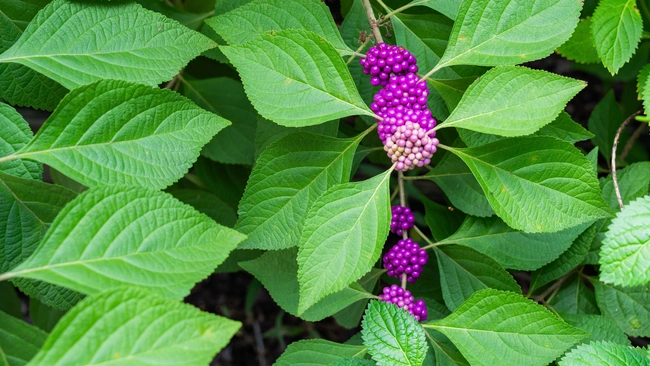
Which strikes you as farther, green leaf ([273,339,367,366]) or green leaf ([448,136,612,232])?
green leaf ([273,339,367,366])

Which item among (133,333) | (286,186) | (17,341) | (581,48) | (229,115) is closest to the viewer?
(133,333)

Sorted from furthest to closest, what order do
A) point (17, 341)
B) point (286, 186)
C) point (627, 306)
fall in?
point (627, 306)
point (286, 186)
point (17, 341)

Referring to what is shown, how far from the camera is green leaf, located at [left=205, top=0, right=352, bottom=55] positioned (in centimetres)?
114

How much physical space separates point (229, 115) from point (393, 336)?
785 mm

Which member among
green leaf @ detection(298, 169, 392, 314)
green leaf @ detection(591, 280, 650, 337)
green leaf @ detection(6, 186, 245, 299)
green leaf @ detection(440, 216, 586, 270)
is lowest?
green leaf @ detection(591, 280, 650, 337)

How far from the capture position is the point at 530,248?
3.99 feet

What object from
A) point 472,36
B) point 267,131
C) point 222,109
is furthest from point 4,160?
point 472,36

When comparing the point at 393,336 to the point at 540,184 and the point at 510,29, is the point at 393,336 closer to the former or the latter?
the point at 540,184

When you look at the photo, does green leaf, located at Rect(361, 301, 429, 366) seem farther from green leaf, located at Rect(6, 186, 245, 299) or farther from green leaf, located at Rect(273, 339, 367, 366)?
green leaf, located at Rect(6, 186, 245, 299)

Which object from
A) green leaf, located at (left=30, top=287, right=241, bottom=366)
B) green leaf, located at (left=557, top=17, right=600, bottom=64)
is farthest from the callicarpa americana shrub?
green leaf, located at (left=557, top=17, right=600, bottom=64)

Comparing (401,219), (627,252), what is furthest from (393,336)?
(627,252)

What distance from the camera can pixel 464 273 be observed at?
4.11 ft

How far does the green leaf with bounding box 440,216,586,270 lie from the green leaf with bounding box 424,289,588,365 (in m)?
0.16

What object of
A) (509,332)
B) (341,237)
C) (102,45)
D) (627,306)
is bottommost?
(627,306)
